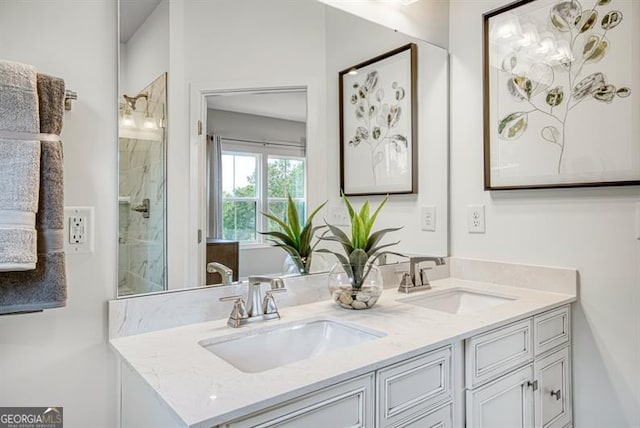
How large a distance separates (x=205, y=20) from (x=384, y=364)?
113 centimetres

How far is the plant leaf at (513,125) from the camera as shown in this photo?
5.35ft

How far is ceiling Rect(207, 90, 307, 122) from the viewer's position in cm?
131

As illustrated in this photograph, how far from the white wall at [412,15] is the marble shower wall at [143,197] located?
893mm

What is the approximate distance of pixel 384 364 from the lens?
3.01ft

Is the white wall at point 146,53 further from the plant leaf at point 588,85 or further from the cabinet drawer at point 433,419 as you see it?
the plant leaf at point 588,85

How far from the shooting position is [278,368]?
0.85 metres

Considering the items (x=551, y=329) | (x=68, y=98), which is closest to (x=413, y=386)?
(x=551, y=329)

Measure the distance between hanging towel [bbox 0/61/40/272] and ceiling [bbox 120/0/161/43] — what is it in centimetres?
34

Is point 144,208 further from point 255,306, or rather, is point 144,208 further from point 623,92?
point 623,92

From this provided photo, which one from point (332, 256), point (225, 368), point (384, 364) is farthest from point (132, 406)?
point (332, 256)

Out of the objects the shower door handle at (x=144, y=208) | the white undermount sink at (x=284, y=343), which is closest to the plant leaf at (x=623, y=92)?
the white undermount sink at (x=284, y=343)

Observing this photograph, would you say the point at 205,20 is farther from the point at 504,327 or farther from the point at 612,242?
the point at 612,242

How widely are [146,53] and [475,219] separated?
144cm

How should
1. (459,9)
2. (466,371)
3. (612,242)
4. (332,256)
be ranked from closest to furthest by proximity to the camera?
1. (466,371)
2. (612,242)
3. (332,256)
4. (459,9)
